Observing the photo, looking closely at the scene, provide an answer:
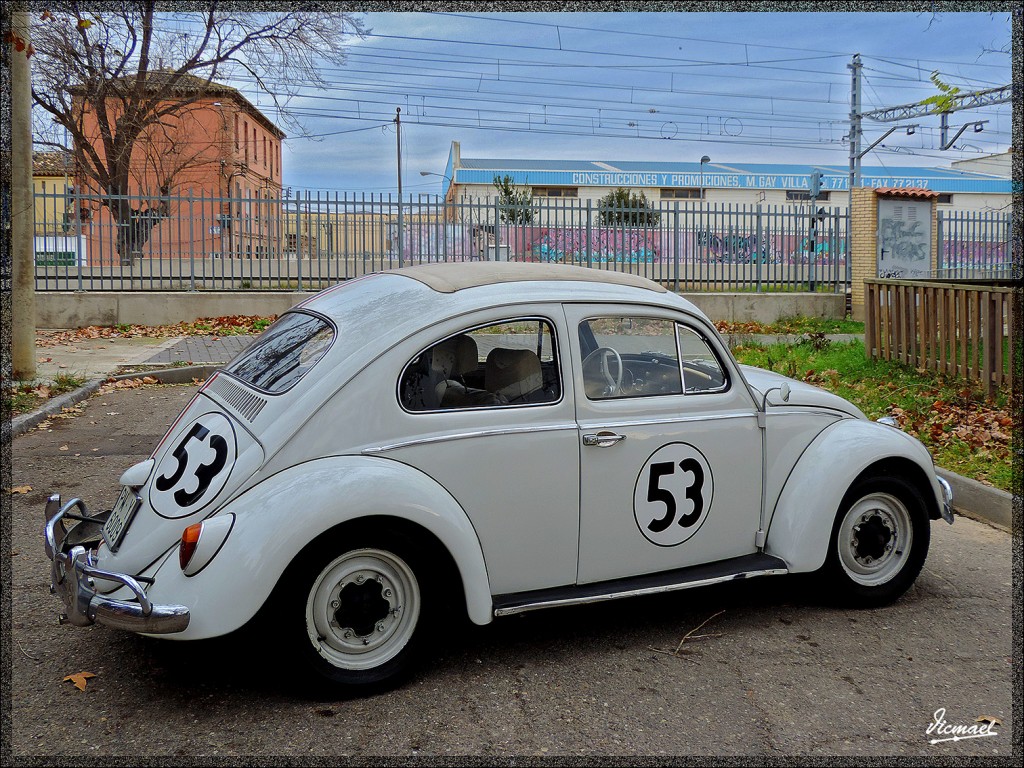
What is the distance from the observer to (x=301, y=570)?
11.5ft

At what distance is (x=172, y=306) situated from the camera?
17797 millimetres

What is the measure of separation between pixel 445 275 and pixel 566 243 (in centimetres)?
1559

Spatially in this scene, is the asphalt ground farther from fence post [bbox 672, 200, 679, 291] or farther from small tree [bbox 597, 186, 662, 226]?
fence post [bbox 672, 200, 679, 291]

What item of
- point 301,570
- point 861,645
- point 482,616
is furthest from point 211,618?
point 861,645

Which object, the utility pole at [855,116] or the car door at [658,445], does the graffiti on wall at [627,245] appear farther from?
the utility pole at [855,116]

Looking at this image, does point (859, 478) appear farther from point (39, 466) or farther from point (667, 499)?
point (39, 466)

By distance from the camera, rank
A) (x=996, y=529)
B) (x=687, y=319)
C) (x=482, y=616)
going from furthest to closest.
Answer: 1. (x=996, y=529)
2. (x=687, y=319)
3. (x=482, y=616)

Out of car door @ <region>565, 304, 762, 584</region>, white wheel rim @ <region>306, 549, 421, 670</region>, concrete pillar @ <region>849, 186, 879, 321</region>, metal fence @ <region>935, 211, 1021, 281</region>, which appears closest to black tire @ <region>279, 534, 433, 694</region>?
white wheel rim @ <region>306, 549, 421, 670</region>

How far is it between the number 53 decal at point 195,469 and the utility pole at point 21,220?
26.0 ft

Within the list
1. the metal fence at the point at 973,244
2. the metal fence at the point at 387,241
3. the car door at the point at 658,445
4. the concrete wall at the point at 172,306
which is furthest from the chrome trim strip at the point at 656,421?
the metal fence at the point at 973,244

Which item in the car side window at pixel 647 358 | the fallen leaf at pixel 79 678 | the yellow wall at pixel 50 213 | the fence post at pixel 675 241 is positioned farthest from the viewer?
the fence post at pixel 675 241

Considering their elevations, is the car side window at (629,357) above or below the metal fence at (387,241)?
below

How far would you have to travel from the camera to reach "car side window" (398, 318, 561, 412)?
3932 mm

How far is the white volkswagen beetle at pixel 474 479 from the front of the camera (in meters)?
3.53
